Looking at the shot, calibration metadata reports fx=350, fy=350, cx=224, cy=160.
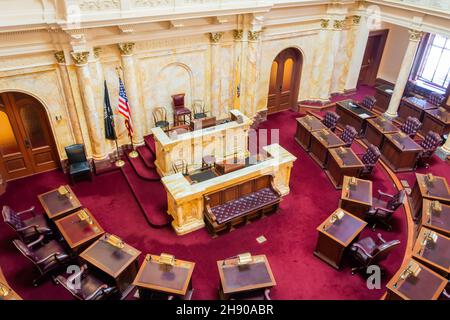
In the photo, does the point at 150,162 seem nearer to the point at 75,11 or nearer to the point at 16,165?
the point at 16,165

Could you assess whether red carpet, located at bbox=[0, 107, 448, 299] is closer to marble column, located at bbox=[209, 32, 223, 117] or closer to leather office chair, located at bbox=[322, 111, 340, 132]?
leather office chair, located at bbox=[322, 111, 340, 132]

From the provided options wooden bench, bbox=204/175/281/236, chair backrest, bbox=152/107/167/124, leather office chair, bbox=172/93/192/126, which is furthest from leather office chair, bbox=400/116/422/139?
chair backrest, bbox=152/107/167/124

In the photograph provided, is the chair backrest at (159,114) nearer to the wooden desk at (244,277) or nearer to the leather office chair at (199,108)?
the leather office chair at (199,108)

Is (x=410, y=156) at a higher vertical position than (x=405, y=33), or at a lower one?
lower

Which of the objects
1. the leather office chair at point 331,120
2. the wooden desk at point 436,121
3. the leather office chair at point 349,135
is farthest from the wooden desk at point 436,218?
the wooden desk at point 436,121

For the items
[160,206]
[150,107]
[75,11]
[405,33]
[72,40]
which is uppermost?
[75,11]

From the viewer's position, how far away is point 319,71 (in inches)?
543

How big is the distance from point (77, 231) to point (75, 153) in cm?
328

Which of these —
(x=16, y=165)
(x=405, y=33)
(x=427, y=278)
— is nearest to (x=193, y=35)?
(x=16, y=165)

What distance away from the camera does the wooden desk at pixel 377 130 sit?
1134cm

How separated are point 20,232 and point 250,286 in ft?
17.1

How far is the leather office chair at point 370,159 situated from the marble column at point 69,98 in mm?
8273

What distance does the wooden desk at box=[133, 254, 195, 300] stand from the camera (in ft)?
20.5

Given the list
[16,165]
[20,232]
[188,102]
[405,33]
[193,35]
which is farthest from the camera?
[405,33]
